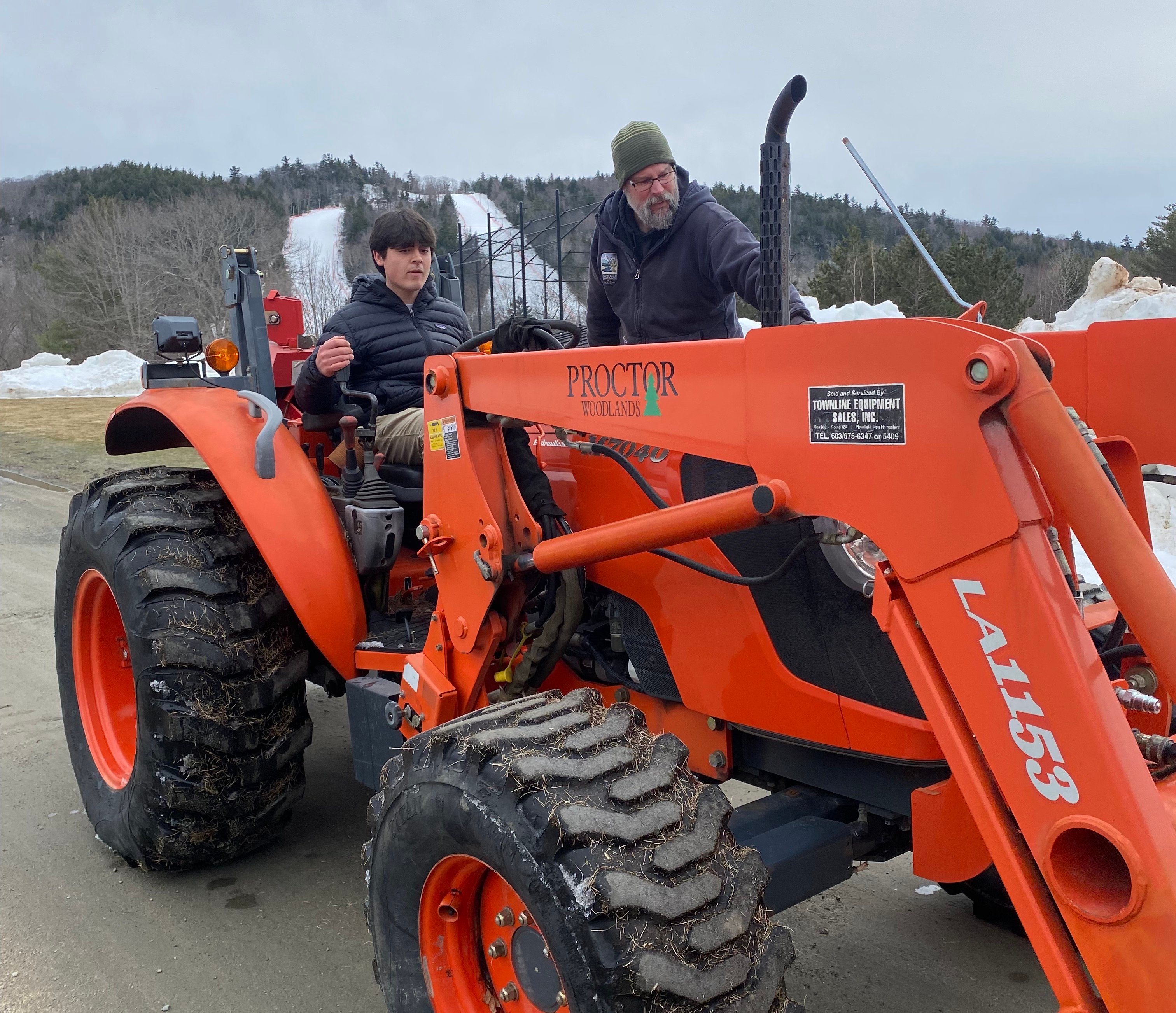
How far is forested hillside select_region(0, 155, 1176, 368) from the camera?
86.9 ft

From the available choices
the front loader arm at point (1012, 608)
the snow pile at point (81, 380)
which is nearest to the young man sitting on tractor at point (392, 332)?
the front loader arm at point (1012, 608)

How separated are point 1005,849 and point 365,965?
202cm

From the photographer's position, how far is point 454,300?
485 cm

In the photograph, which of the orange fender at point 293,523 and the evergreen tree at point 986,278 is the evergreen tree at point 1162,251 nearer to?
the evergreen tree at point 986,278

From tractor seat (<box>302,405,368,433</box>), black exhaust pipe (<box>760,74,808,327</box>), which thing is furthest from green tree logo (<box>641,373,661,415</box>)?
tractor seat (<box>302,405,368,433</box>)

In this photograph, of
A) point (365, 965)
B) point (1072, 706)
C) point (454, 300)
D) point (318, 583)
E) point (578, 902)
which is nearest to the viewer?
point (1072, 706)

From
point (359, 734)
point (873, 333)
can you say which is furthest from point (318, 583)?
point (873, 333)

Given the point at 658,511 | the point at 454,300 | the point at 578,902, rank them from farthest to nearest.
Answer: the point at 454,300, the point at 658,511, the point at 578,902

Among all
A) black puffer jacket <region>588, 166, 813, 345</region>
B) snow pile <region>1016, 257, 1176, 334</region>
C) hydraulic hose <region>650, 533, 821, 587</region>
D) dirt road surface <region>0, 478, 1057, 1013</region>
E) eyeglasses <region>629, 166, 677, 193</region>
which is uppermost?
snow pile <region>1016, 257, 1176, 334</region>

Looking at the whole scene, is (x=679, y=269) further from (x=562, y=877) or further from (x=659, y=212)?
(x=562, y=877)

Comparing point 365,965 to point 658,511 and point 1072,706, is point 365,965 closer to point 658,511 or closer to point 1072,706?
point 658,511

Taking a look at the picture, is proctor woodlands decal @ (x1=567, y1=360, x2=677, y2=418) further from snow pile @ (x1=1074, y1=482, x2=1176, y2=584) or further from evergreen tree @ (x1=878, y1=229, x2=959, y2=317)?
evergreen tree @ (x1=878, y1=229, x2=959, y2=317)

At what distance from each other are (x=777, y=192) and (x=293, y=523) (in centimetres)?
191

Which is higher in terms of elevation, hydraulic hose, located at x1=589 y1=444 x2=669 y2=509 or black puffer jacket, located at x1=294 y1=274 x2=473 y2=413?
black puffer jacket, located at x1=294 y1=274 x2=473 y2=413
